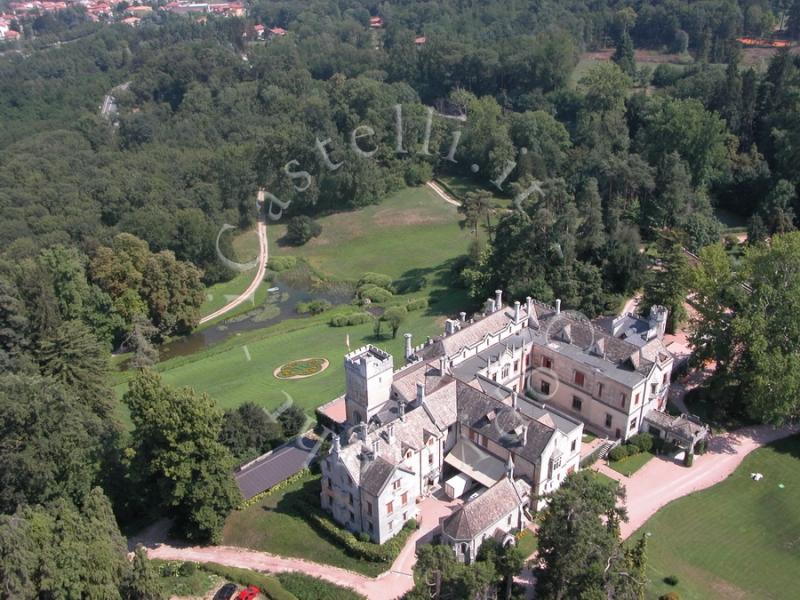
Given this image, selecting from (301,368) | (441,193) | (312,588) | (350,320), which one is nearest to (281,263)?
(350,320)

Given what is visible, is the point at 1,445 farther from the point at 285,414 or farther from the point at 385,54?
the point at 385,54

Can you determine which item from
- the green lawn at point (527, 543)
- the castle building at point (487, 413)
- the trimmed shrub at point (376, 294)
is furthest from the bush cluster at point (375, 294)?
the green lawn at point (527, 543)

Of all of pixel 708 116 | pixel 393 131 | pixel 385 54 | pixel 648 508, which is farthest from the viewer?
pixel 385 54

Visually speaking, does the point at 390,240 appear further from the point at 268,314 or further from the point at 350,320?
the point at 350,320

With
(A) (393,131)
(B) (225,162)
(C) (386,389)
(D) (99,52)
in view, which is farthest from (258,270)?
(D) (99,52)

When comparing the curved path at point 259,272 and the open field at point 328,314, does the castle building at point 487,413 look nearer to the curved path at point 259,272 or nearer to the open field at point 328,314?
the open field at point 328,314
